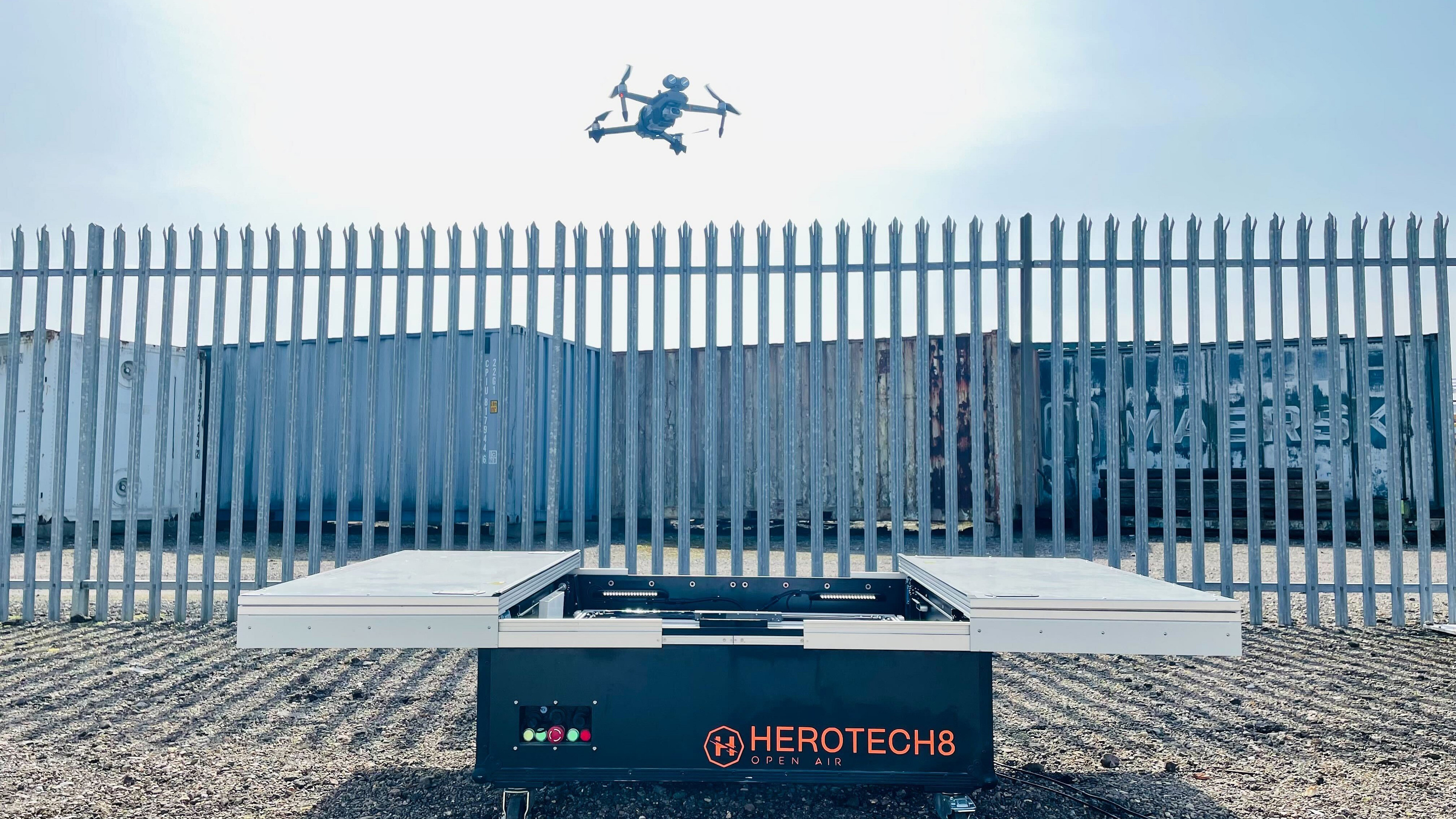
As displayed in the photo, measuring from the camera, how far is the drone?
26.5ft

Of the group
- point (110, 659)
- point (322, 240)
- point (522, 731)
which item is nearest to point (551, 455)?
point (322, 240)

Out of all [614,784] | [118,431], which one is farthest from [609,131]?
[118,431]

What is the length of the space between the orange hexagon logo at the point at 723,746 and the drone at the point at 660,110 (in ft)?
21.1

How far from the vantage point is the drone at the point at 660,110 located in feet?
26.5

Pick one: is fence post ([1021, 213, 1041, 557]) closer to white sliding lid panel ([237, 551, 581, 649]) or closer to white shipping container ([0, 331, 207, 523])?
white sliding lid panel ([237, 551, 581, 649])

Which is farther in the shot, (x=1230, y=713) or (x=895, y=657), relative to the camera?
(x=1230, y=713)

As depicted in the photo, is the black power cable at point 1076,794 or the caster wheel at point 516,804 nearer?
the caster wheel at point 516,804

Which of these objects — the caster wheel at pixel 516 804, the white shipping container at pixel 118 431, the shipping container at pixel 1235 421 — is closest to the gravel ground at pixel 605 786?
the caster wheel at pixel 516 804

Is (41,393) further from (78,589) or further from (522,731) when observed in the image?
(522,731)

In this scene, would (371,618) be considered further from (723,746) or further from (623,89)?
(623,89)

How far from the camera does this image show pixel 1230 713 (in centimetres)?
434

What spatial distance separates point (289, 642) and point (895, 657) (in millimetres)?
1776

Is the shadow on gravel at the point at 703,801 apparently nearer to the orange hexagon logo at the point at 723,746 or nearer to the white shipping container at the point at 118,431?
the orange hexagon logo at the point at 723,746

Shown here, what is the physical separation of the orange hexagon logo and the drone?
6.42 m
